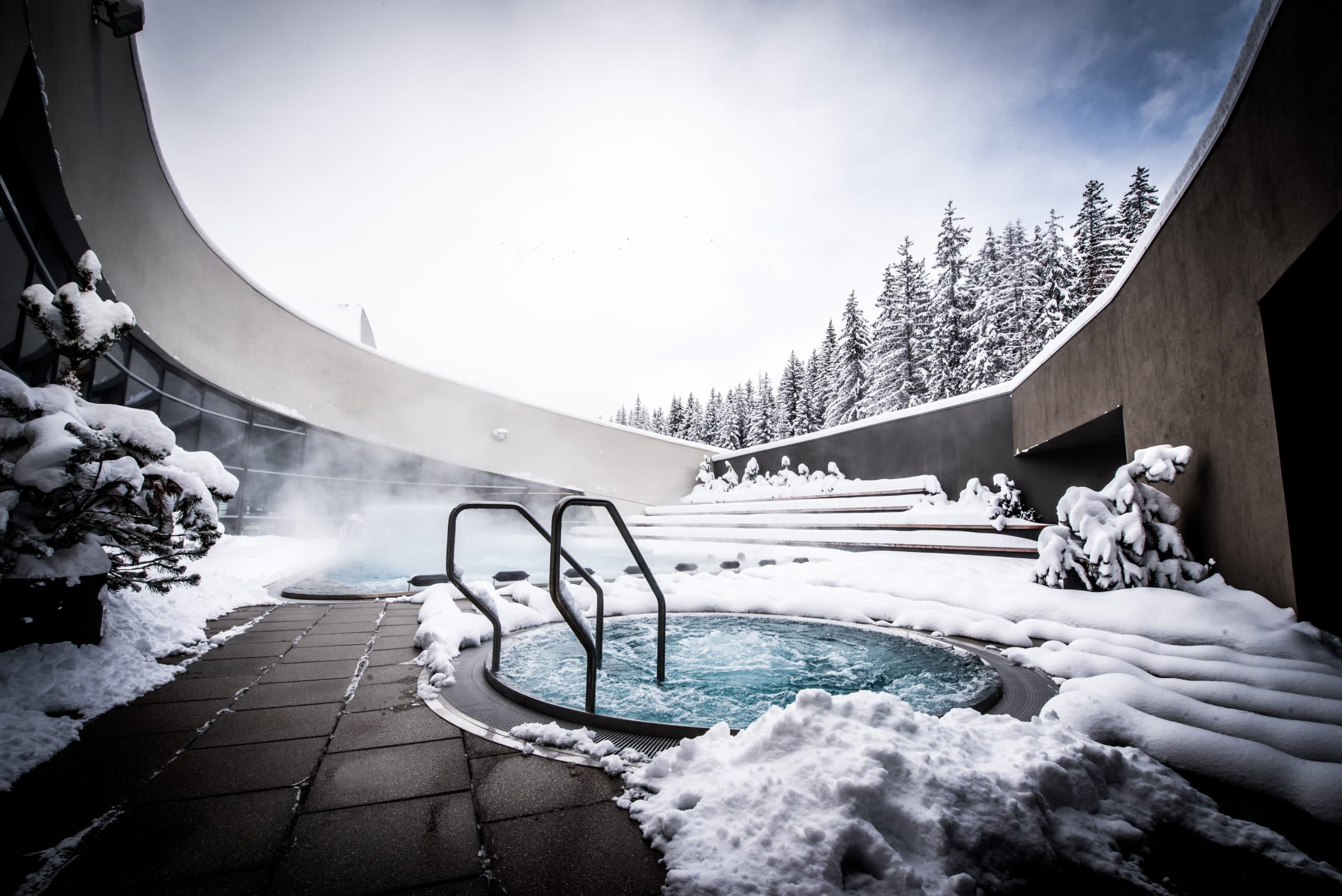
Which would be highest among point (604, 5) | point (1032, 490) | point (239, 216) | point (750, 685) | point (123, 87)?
point (604, 5)

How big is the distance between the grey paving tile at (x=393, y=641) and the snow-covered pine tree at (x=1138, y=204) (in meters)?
24.9

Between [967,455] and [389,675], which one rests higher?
[967,455]

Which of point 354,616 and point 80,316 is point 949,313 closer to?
point 354,616

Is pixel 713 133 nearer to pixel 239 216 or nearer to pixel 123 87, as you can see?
pixel 123 87

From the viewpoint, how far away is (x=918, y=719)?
1.58 metres

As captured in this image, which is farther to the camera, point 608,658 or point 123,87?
point 123,87

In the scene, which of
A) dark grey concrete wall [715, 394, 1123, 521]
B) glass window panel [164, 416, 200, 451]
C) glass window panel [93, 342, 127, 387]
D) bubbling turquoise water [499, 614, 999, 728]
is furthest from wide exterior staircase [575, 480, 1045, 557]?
glass window panel [93, 342, 127, 387]

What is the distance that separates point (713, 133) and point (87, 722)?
11.4m

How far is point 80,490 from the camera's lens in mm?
2188

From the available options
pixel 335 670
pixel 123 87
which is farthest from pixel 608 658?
pixel 123 87

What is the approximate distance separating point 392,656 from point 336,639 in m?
0.68

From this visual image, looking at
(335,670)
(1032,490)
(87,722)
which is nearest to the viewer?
(87,722)

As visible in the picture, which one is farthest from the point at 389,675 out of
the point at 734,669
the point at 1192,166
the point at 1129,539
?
the point at 1192,166

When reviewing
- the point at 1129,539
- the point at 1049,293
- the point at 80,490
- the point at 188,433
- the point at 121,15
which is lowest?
the point at 1129,539
